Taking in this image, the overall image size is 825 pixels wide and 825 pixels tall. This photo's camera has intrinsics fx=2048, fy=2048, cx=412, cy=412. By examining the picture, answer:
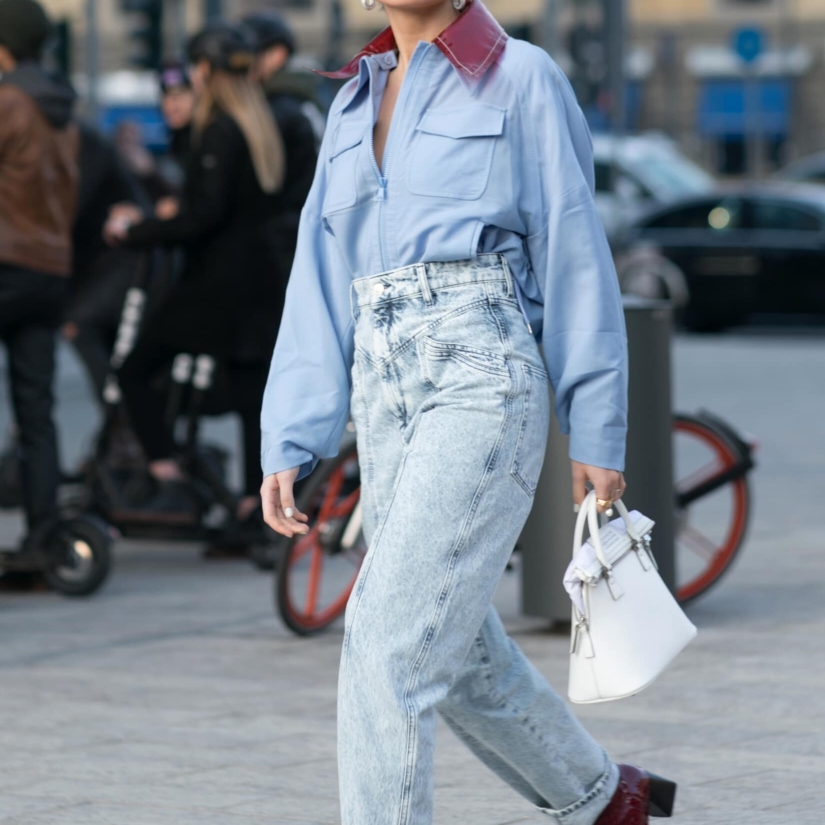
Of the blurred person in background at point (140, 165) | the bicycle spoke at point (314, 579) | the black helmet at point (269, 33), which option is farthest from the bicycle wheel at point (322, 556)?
the blurred person in background at point (140, 165)

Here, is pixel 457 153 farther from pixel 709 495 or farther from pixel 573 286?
pixel 709 495

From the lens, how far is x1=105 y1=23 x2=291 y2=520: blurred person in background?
729cm

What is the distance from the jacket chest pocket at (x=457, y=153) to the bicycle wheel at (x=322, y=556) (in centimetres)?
292

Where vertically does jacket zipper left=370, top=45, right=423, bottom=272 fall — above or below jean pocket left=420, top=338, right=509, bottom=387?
above

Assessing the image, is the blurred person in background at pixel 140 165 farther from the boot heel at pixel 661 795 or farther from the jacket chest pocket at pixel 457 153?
the jacket chest pocket at pixel 457 153

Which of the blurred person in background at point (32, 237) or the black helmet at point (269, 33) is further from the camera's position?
the black helmet at point (269, 33)

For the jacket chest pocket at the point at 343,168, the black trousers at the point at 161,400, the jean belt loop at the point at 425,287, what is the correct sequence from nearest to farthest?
the jean belt loop at the point at 425,287 < the jacket chest pocket at the point at 343,168 < the black trousers at the point at 161,400

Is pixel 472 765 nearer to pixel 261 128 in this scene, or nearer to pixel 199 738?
pixel 199 738

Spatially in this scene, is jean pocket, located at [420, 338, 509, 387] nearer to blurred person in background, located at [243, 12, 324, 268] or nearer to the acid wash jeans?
the acid wash jeans

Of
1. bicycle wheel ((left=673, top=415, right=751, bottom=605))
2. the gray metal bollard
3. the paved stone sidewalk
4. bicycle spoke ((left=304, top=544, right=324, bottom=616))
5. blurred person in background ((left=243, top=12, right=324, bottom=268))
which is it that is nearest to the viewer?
the paved stone sidewalk

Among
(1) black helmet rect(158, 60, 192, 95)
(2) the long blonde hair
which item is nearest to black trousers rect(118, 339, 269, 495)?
(2) the long blonde hair

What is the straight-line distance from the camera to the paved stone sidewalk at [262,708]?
4301 mm

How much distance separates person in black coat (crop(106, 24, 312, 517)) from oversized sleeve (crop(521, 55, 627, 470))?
13.5ft

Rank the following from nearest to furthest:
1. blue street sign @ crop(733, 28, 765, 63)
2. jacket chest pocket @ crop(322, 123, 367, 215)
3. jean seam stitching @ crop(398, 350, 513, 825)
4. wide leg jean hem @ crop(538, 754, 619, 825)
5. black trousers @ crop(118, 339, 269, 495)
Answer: jean seam stitching @ crop(398, 350, 513, 825)
jacket chest pocket @ crop(322, 123, 367, 215)
wide leg jean hem @ crop(538, 754, 619, 825)
black trousers @ crop(118, 339, 269, 495)
blue street sign @ crop(733, 28, 765, 63)
